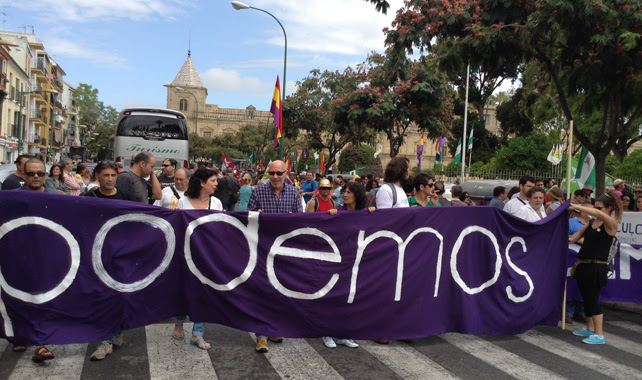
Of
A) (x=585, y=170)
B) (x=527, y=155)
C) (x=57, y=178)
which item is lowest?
(x=57, y=178)

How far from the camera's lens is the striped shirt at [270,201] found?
591 cm

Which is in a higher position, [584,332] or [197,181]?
[197,181]

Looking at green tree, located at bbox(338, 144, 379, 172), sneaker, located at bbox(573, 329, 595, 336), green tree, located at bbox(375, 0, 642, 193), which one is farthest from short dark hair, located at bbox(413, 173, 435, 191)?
green tree, located at bbox(338, 144, 379, 172)

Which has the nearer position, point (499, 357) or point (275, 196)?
point (499, 357)

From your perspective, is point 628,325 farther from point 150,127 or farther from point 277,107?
point 150,127

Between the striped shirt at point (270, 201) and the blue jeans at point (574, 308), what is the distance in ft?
12.1

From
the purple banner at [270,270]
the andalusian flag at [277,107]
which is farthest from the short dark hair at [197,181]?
the andalusian flag at [277,107]

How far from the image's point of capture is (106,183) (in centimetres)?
550

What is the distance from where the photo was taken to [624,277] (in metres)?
7.29

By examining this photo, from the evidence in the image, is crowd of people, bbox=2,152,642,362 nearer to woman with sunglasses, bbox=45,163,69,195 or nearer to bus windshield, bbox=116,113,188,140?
woman with sunglasses, bbox=45,163,69,195

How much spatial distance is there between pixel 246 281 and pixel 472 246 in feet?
7.70

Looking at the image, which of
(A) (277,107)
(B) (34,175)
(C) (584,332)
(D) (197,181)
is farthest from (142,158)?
(A) (277,107)

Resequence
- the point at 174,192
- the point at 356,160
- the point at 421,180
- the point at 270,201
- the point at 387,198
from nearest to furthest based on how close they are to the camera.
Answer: the point at 270,201 → the point at 387,198 → the point at 421,180 → the point at 174,192 → the point at 356,160

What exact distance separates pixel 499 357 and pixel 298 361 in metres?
1.92
